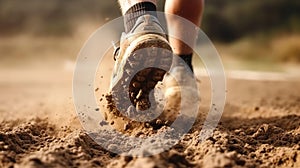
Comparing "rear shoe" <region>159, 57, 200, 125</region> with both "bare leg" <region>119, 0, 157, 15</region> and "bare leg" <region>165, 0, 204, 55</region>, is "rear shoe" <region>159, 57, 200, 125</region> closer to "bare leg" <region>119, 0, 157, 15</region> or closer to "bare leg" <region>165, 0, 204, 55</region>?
"bare leg" <region>165, 0, 204, 55</region>

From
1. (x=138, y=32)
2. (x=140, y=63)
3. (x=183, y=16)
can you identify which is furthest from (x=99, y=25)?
(x=140, y=63)

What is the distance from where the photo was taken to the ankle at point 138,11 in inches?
102

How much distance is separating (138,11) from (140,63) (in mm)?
361

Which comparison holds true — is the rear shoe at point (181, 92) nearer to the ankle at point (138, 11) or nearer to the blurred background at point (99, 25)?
the ankle at point (138, 11)

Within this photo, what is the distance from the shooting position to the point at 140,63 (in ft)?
7.73

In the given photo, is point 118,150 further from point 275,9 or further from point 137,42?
point 275,9

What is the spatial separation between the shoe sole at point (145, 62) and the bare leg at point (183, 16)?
2.17ft

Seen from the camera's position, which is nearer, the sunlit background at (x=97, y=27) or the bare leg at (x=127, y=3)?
the bare leg at (x=127, y=3)

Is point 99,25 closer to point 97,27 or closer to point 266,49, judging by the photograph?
point 97,27

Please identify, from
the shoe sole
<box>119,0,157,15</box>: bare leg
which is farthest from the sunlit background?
the shoe sole

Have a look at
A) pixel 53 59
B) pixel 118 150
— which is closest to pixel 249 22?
pixel 53 59

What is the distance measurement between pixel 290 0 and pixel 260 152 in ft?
48.3

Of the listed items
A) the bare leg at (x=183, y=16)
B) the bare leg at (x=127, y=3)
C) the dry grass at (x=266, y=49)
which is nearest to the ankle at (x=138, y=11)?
the bare leg at (x=127, y=3)

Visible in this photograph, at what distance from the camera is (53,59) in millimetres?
15242
